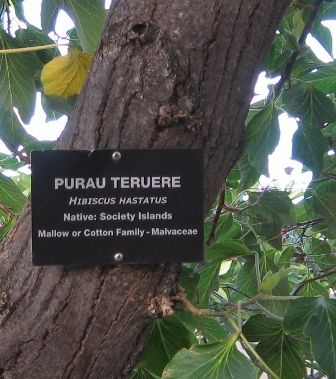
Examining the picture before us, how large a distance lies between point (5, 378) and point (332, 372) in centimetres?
27

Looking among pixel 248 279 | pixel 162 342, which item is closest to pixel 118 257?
pixel 162 342

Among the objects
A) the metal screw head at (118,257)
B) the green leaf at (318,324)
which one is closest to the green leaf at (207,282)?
the green leaf at (318,324)

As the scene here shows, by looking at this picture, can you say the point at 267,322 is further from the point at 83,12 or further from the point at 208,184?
the point at 83,12

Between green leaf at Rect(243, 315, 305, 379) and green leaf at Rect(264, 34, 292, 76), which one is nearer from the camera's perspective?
green leaf at Rect(243, 315, 305, 379)

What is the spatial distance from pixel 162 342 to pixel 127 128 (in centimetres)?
21

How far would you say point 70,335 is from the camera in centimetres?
41

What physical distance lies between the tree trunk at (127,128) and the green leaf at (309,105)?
0.98ft

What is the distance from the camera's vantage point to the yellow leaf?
1.86ft

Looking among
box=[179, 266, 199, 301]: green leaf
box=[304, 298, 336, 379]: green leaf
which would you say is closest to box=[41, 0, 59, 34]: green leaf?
box=[179, 266, 199, 301]: green leaf

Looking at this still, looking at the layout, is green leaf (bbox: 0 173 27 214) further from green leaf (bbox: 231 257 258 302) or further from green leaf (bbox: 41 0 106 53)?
green leaf (bbox: 231 257 258 302)

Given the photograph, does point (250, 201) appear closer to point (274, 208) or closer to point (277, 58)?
point (274, 208)

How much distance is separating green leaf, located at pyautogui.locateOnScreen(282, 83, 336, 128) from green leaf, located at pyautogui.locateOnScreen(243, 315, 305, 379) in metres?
0.28

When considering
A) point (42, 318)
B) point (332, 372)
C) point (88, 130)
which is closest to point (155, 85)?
point (88, 130)

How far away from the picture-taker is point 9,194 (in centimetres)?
66
